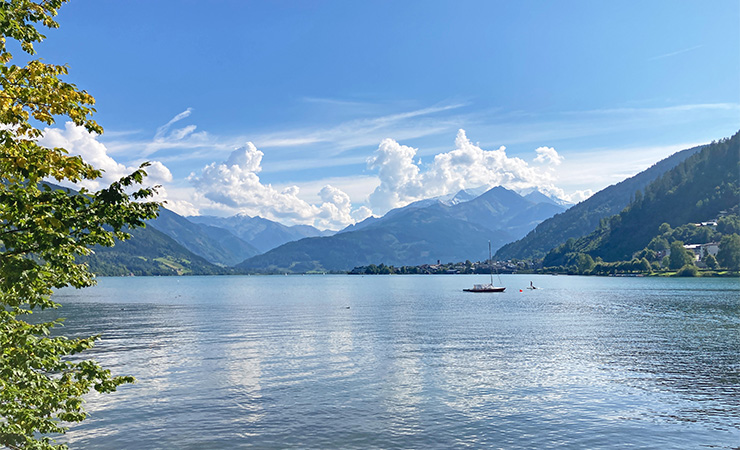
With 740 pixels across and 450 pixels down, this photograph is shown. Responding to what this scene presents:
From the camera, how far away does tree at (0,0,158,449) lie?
1468cm

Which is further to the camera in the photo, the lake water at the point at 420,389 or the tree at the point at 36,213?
the lake water at the point at 420,389

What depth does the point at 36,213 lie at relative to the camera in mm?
14938

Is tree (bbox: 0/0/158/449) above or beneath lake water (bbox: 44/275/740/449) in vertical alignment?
above

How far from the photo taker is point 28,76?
16500 mm

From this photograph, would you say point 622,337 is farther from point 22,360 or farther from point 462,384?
point 22,360

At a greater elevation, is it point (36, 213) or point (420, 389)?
point (36, 213)

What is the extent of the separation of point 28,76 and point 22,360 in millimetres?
8889

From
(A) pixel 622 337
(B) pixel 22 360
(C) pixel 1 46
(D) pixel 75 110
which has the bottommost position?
(A) pixel 622 337

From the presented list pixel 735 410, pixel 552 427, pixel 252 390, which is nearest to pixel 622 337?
pixel 735 410

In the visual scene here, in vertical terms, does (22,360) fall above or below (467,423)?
above

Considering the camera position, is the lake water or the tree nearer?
the tree

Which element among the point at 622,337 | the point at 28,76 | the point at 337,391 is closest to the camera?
the point at 28,76

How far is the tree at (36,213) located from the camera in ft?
48.2

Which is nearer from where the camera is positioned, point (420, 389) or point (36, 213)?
point (36, 213)
